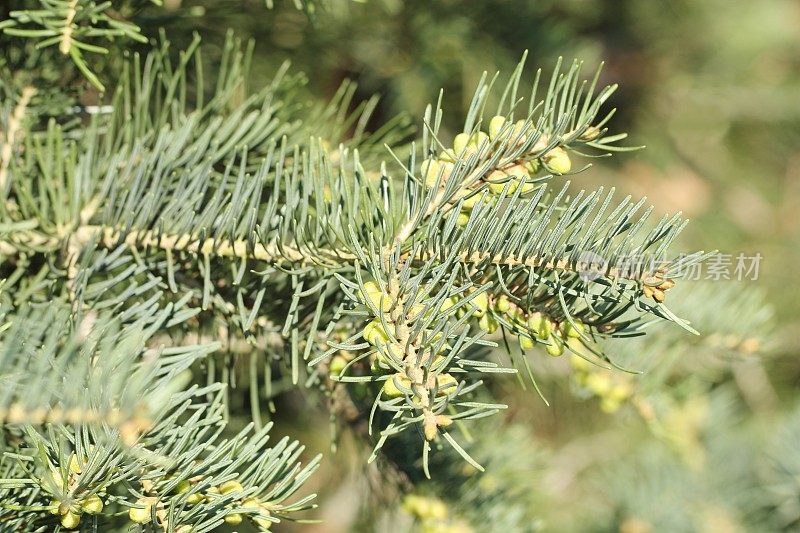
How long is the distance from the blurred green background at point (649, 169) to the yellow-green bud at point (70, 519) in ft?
0.81

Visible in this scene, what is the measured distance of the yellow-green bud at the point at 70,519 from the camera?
292mm

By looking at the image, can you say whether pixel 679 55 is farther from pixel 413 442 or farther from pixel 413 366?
pixel 413 366

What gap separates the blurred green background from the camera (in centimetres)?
65

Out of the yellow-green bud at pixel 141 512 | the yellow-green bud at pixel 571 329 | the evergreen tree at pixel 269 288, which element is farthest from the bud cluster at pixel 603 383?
the yellow-green bud at pixel 141 512

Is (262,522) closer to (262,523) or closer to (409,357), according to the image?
(262,523)

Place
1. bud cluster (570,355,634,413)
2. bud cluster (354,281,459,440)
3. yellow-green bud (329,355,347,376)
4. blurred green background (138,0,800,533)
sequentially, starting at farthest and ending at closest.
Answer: blurred green background (138,0,800,533) → bud cluster (570,355,634,413) → yellow-green bud (329,355,347,376) → bud cluster (354,281,459,440)

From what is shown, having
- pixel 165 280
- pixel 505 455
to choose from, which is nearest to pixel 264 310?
pixel 165 280

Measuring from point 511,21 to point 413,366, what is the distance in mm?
635

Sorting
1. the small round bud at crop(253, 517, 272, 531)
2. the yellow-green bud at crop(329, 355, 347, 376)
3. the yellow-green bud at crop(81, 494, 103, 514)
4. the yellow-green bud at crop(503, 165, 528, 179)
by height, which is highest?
the yellow-green bud at crop(503, 165, 528, 179)

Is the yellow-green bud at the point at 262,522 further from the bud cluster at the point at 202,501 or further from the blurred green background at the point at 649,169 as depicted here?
the blurred green background at the point at 649,169

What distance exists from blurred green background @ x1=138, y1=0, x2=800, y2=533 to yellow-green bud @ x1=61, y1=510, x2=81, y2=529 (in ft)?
0.81

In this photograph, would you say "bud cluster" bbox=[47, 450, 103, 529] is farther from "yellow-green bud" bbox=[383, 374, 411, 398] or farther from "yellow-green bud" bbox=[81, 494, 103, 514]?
"yellow-green bud" bbox=[383, 374, 411, 398]

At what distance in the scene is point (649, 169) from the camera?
3.98ft

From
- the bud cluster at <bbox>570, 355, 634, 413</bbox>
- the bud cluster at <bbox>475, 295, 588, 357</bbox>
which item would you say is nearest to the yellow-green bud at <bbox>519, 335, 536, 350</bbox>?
the bud cluster at <bbox>475, 295, 588, 357</bbox>
